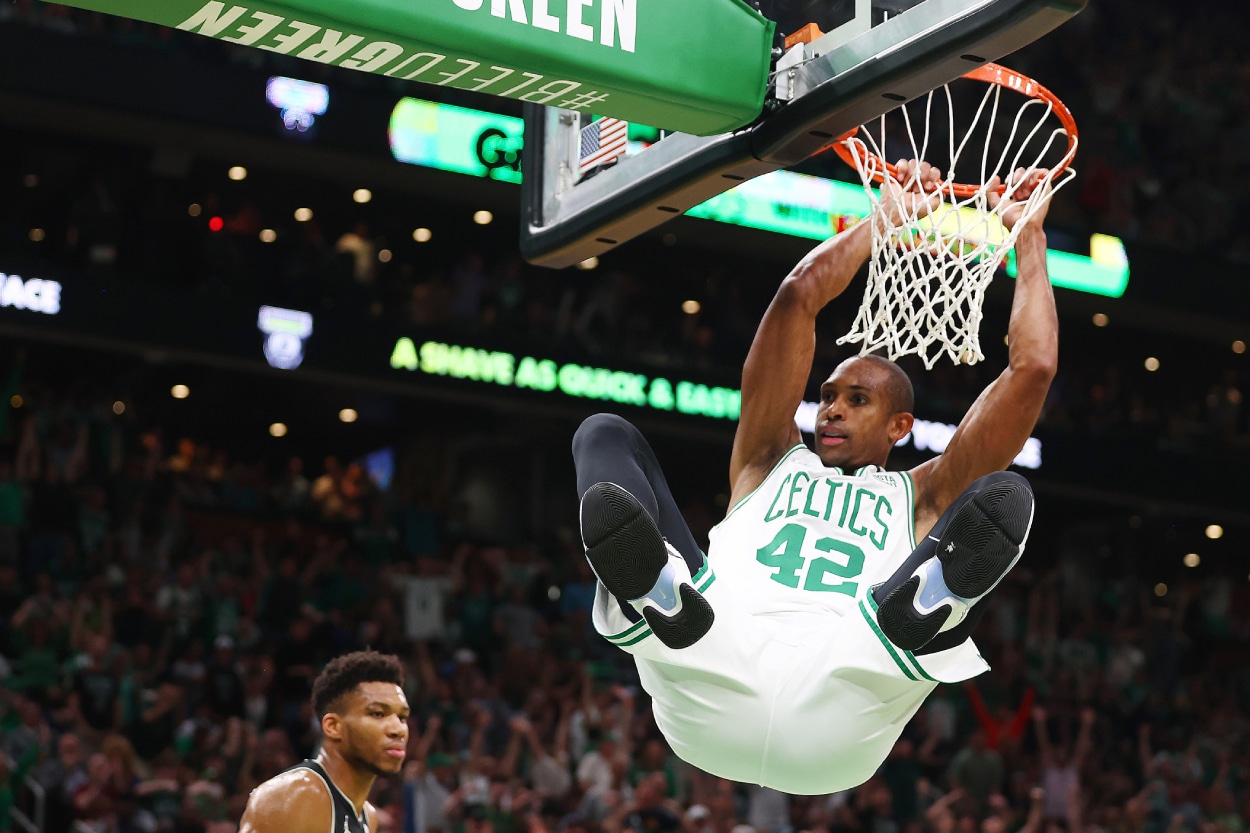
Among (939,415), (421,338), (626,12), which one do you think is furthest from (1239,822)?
(626,12)

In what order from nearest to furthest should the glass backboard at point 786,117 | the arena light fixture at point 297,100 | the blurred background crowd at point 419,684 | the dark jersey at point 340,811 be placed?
the glass backboard at point 786,117, the dark jersey at point 340,811, the blurred background crowd at point 419,684, the arena light fixture at point 297,100

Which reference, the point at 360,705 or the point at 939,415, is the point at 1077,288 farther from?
the point at 360,705

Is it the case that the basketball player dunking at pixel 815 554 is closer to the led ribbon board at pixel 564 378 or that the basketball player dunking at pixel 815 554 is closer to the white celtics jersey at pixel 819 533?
the white celtics jersey at pixel 819 533

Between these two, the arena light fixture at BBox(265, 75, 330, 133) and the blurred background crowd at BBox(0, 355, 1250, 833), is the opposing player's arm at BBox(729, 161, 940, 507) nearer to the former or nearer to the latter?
the blurred background crowd at BBox(0, 355, 1250, 833)

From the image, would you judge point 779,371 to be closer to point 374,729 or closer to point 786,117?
point 786,117

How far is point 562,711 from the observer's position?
40.9 ft

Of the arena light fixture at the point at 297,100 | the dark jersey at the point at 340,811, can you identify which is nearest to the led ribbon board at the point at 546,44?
the dark jersey at the point at 340,811

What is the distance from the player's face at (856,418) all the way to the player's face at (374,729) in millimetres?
1692

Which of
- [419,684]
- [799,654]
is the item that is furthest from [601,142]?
[419,684]

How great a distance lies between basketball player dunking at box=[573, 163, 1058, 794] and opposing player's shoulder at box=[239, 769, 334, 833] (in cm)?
124

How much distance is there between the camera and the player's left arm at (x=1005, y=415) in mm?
4848

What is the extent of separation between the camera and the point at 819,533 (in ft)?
15.7

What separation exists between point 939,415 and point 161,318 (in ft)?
24.0

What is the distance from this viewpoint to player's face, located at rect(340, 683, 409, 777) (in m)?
5.55
